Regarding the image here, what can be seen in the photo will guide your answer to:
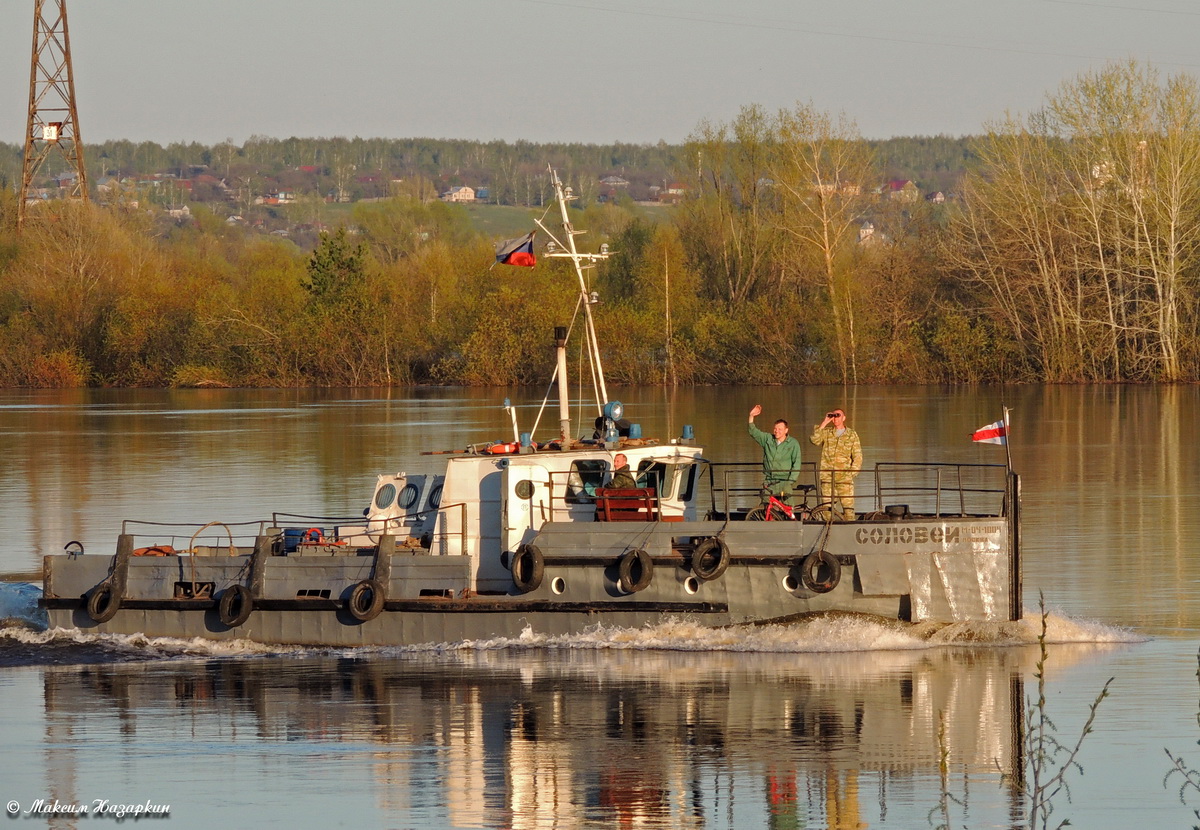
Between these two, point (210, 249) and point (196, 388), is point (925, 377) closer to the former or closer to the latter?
point (196, 388)

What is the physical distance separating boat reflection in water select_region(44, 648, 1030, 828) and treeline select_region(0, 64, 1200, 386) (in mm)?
52893

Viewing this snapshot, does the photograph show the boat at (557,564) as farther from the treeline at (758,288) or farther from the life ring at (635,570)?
the treeline at (758,288)

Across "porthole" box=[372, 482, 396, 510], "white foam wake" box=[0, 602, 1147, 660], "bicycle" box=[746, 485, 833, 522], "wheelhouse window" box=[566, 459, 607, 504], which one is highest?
"wheelhouse window" box=[566, 459, 607, 504]

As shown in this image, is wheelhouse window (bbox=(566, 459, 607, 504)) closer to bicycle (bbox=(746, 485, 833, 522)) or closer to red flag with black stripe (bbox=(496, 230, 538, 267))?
bicycle (bbox=(746, 485, 833, 522))

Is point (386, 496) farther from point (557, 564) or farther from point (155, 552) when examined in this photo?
point (155, 552)

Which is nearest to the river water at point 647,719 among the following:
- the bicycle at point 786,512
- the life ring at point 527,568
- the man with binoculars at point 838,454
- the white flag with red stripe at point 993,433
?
the life ring at point 527,568

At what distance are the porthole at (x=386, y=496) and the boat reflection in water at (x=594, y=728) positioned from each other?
2187mm

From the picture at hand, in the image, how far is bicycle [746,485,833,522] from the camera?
737 inches

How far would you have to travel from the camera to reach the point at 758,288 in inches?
3322

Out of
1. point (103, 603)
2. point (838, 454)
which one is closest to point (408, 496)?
point (103, 603)

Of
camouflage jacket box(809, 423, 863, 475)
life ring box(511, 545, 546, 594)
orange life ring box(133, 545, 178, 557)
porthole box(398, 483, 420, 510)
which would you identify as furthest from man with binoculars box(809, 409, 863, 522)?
orange life ring box(133, 545, 178, 557)

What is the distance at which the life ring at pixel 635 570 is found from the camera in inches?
722

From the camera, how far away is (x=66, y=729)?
15711 millimetres

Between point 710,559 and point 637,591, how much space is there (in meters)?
0.90
